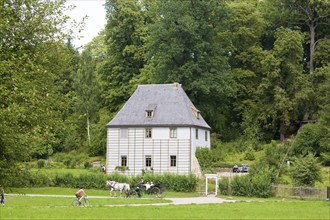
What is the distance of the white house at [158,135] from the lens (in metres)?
55.2

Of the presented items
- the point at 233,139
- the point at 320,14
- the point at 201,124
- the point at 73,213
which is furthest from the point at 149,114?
the point at 73,213

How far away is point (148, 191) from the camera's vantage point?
4062 cm

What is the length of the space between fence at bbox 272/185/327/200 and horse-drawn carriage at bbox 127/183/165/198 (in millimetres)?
8481

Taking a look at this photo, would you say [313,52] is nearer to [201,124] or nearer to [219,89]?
[219,89]

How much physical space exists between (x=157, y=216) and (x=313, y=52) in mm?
45486

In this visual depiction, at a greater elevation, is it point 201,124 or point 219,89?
point 219,89

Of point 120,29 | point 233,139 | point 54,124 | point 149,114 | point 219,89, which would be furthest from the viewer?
point 120,29

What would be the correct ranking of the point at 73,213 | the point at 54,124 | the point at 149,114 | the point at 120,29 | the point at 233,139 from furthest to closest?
the point at 120,29 → the point at 233,139 → the point at 149,114 → the point at 73,213 → the point at 54,124

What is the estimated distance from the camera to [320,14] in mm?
63125

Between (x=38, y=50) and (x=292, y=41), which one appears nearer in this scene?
(x=38, y=50)

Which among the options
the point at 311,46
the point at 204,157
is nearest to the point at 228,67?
the point at 311,46

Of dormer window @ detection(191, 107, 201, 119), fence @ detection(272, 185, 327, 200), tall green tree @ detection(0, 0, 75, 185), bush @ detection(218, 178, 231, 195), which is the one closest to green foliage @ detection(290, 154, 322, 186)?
fence @ detection(272, 185, 327, 200)

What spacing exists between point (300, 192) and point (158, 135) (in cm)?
1958

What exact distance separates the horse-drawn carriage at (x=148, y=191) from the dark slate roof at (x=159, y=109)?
1489 centimetres
